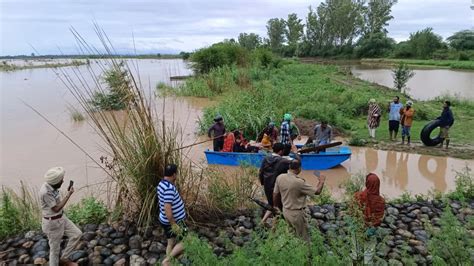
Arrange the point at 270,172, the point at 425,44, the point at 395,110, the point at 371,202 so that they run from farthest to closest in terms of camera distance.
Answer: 1. the point at 425,44
2. the point at 395,110
3. the point at 270,172
4. the point at 371,202

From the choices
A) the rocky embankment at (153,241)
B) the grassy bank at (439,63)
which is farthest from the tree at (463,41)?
the rocky embankment at (153,241)

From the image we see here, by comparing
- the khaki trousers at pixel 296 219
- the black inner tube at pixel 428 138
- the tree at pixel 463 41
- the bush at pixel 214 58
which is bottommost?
the black inner tube at pixel 428 138

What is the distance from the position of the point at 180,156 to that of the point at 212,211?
3.16 feet

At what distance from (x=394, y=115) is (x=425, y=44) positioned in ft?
175

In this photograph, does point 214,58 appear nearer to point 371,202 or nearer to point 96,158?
point 96,158

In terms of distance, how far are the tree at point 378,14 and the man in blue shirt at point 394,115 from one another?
64847 millimetres

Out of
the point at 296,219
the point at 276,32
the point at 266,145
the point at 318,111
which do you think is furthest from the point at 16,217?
the point at 276,32

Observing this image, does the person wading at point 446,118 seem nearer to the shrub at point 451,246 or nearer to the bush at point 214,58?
the shrub at point 451,246

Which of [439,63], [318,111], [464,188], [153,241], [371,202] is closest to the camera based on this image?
[371,202]

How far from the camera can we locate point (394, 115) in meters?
A: 11.3

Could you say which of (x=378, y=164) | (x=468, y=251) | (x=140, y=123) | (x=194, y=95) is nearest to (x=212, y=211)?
(x=140, y=123)

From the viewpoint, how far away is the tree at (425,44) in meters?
57.4

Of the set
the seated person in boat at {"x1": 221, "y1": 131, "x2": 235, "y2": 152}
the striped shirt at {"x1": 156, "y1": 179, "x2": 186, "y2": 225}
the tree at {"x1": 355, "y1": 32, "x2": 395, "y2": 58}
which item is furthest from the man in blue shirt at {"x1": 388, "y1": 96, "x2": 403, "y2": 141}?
the tree at {"x1": 355, "y1": 32, "x2": 395, "y2": 58}

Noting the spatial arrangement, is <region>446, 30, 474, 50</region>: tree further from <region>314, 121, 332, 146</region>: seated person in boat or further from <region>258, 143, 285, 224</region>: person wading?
<region>258, 143, 285, 224</region>: person wading
